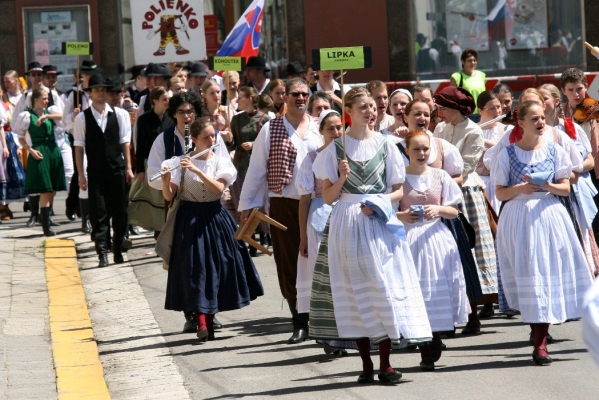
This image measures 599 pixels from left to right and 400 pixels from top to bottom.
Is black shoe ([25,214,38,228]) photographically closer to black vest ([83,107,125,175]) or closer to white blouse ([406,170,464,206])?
black vest ([83,107,125,175])

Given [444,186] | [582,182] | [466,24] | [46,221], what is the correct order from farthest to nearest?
1. [466,24]
2. [46,221]
3. [582,182]
4. [444,186]

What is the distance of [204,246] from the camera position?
9211 millimetres

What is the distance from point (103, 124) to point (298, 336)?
5.01m

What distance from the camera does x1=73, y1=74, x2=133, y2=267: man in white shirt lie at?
43.0 ft

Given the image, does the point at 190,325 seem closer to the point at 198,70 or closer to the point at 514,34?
the point at 198,70

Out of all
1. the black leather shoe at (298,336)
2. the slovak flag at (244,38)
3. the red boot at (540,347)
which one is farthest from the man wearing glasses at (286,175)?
the slovak flag at (244,38)

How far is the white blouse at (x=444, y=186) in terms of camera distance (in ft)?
26.4

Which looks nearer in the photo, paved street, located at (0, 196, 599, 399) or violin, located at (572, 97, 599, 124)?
paved street, located at (0, 196, 599, 399)

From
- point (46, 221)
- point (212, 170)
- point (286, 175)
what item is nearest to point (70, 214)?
point (46, 221)

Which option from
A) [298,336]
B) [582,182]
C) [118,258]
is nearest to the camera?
[298,336]

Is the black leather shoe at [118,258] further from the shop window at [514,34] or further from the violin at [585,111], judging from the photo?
the shop window at [514,34]

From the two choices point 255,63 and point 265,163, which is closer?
point 265,163

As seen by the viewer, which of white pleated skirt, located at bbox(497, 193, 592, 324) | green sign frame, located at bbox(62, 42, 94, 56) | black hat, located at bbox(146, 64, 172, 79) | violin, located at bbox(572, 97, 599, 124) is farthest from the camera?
green sign frame, located at bbox(62, 42, 94, 56)

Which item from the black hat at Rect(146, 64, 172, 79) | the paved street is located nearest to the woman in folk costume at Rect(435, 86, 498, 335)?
the paved street
